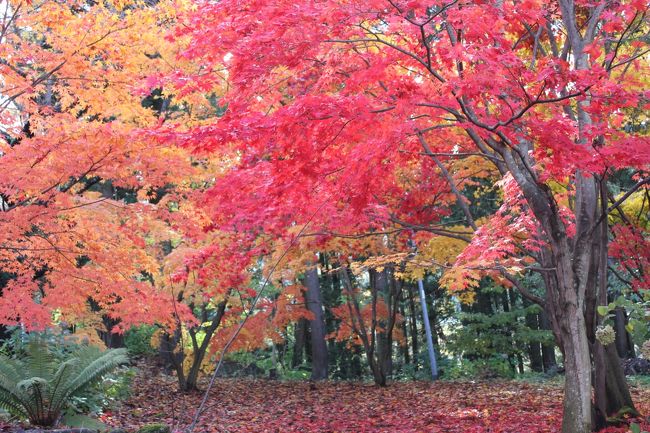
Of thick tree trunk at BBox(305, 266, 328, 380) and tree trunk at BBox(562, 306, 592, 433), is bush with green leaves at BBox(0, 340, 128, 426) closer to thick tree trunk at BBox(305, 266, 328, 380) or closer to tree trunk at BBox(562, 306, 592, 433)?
tree trunk at BBox(562, 306, 592, 433)

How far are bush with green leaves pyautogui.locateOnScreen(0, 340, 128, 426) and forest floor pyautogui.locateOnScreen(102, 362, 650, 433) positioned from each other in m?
1.13

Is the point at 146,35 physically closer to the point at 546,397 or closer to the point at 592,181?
the point at 592,181

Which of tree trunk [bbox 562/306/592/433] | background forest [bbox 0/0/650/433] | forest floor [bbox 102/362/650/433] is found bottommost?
forest floor [bbox 102/362/650/433]

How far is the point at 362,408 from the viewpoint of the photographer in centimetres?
983

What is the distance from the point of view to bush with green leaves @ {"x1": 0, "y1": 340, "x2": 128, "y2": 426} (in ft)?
21.1

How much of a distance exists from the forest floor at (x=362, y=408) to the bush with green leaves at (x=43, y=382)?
1.13m

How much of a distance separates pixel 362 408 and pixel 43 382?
5278 mm

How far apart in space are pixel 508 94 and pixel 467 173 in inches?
161

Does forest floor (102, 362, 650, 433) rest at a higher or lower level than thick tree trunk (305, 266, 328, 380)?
lower

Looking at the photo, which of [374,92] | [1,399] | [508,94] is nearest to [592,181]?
[508,94]

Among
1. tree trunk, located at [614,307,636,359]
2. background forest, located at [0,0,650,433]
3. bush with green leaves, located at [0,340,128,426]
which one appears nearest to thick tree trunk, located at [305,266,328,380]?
background forest, located at [0,0,650,433]

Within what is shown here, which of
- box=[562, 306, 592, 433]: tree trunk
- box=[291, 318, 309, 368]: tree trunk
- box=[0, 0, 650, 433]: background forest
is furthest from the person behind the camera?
box=[291, 318, 309, 368]: tree trunk

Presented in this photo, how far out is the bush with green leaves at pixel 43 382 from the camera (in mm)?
6418

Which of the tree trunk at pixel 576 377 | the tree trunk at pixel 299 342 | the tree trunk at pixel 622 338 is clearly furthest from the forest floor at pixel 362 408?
the tree trunk at pixel 299 342
